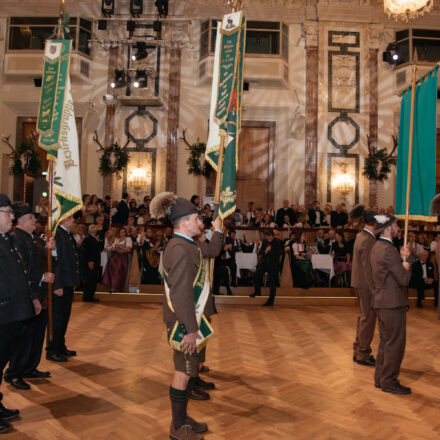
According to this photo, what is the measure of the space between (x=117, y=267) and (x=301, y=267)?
3968 mm

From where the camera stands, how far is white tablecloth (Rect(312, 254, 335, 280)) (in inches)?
401

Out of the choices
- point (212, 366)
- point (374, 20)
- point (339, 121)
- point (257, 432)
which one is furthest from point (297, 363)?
point (374, 20)

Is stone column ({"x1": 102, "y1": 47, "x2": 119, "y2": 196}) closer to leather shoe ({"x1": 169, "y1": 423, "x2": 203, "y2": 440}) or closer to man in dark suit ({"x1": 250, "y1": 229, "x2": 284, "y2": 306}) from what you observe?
man in dark suit ({"x1": 250, "y1": 229, "x2": 284, "y2": 306})

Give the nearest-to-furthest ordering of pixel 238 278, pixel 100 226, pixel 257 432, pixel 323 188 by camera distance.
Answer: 1. pixel 257 432
2. pixel 100 226
3. pixel 238 278
4. pixel 323 188

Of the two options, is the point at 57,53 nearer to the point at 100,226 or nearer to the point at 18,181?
the point at 100,226

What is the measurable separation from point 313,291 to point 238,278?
1.68m

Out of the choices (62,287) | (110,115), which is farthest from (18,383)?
(110,115)

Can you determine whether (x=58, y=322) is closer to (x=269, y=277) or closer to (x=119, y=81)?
(x=269, y=277)

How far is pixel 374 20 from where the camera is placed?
15.9 metres

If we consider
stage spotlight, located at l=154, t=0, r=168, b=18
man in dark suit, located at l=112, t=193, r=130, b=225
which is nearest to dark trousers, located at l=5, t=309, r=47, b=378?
man in dark suit, located at l=112, t=193, r=130, b=225

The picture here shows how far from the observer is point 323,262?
10203mm

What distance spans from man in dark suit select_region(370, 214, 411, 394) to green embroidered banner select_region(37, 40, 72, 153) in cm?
376

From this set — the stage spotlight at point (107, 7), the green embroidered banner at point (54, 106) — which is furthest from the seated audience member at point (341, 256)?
the stage spotlight at point (107, 7)

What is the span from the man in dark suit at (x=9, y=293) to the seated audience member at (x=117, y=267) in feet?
20.2
